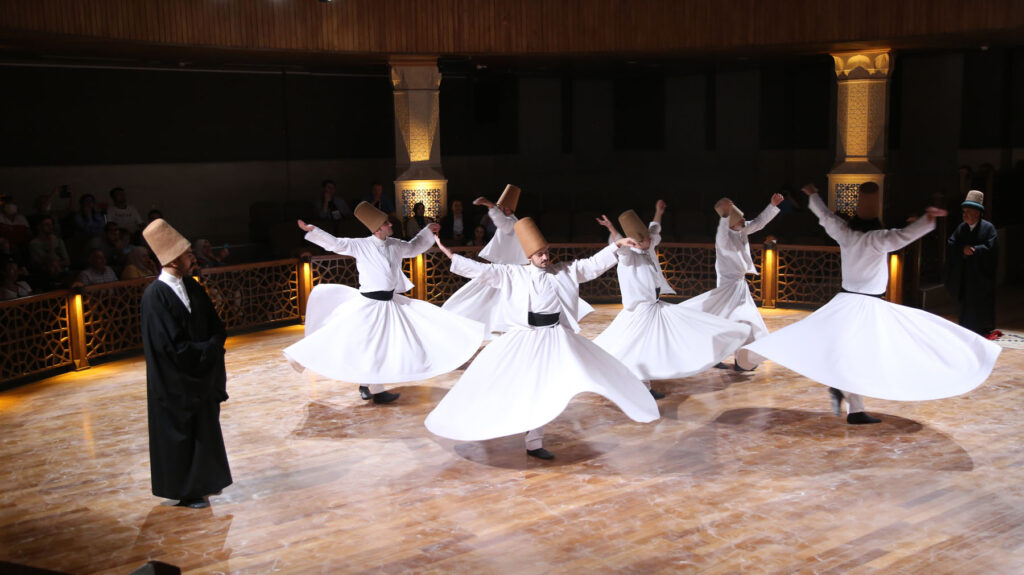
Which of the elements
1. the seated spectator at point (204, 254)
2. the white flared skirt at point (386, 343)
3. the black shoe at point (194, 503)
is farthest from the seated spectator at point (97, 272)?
the black shoe at point (194, 503)

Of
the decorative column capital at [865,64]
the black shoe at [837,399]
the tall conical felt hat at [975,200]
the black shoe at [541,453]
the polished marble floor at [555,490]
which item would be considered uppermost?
the decorative column capital at [865,64]

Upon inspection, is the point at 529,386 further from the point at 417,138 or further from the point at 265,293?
the point at 417,138

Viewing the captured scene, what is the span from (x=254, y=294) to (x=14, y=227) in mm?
2638

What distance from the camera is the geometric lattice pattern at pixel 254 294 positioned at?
10.5 m

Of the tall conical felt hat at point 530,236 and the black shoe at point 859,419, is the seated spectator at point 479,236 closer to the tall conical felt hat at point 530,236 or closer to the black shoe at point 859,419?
the tall conical felt hat at point 530,236

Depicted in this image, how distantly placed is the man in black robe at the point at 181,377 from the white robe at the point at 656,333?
3.07 metres

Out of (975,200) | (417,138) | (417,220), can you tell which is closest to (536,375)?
(975,200)

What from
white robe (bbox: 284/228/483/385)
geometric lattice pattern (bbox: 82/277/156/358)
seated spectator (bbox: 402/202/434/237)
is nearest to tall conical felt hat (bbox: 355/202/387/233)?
white robe (bbox: 284/228/483/385)

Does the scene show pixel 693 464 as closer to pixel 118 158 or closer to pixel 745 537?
pixel 745 537

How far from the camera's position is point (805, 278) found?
1168cm

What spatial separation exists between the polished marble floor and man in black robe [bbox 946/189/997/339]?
1564 mm

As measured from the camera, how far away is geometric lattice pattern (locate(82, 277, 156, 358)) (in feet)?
30.3

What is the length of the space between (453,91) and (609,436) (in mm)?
11457

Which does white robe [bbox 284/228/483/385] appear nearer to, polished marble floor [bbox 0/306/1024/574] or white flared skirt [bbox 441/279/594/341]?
polished marble floor [bbox 0/306/1024/574]
